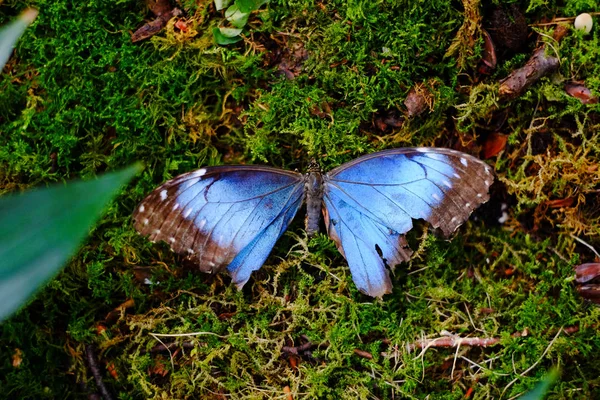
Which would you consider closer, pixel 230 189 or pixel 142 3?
pixel 230 189

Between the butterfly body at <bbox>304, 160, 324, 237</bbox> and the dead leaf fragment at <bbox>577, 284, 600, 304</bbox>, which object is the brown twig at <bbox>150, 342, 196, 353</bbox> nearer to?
the butterfly body at <bbox>304, 160, 324, 237</bbox>

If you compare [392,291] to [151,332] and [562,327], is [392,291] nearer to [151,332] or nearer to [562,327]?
[562,327]

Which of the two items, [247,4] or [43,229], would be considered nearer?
[43,229]

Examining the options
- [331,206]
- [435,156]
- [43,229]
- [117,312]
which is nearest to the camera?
[43,229]

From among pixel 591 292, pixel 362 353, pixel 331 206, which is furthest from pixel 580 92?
pixel 362 353

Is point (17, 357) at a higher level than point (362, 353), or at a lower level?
higher

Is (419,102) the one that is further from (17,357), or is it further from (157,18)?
(17,357)

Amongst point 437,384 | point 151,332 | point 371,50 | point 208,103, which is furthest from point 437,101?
point 151,332

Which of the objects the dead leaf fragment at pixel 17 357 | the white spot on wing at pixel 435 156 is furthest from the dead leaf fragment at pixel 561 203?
the dead leaf fragment at pixel 17 357

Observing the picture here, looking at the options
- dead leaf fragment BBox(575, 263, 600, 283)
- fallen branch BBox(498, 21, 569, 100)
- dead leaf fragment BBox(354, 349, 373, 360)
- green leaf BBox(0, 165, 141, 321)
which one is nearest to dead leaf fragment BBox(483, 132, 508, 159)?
fallen branch BBox(498, 21, 569, 100)
